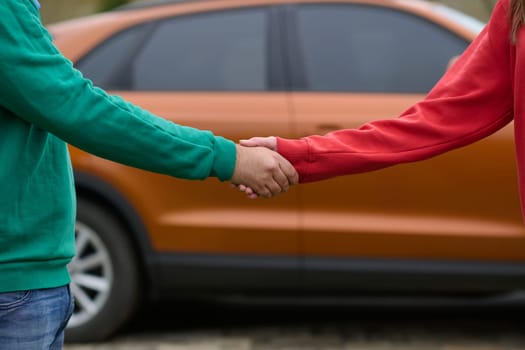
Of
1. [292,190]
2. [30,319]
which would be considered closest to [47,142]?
[30,319]

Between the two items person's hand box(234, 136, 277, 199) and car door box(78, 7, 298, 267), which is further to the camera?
car door box(78, 7, 298, 267)

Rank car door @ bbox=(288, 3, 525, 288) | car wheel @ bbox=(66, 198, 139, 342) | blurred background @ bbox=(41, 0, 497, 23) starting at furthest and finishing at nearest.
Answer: blurred background @ bbox=(41, 0, 497, 23), car wheel @ bbox=(66, 198, 139, 342), car door @ bbox=(288, 3, 525, 288)

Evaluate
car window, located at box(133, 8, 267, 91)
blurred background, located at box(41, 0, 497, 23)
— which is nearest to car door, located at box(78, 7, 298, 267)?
car window, located at box(133, 8, 267, 91)

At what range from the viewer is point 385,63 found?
554 cm

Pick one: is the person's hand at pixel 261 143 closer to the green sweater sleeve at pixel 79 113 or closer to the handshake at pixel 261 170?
the handshake at pixel 261 170

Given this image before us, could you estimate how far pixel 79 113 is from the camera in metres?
2.43

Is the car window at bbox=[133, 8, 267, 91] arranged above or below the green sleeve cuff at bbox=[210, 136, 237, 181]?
below

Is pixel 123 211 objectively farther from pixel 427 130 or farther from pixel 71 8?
pixel 71 8

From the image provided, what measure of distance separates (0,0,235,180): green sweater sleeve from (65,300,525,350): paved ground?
10.2ft

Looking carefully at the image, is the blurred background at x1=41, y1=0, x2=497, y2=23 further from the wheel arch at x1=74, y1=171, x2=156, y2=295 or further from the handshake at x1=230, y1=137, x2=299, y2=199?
the handshake at x1=230, y1=137, x2=299, y2=199

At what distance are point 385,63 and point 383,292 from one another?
110 centimetres

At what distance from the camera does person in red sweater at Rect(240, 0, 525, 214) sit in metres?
2.82

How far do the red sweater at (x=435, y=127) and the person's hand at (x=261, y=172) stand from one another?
4 centimetres

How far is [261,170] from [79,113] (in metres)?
0.63
